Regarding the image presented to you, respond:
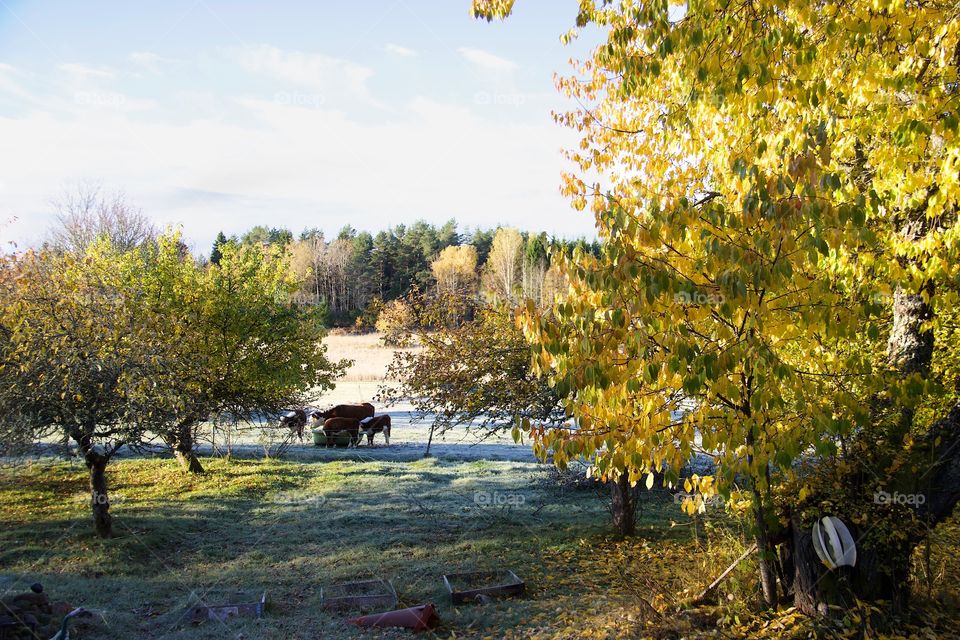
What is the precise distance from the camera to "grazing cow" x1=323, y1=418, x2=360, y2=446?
2359 cm

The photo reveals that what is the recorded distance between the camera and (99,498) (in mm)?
10969

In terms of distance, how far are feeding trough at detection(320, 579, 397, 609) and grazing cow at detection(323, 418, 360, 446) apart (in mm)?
15388

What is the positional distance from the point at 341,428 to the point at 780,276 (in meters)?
21.4

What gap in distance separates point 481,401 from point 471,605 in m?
3.82

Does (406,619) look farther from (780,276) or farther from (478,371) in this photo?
(780,276)

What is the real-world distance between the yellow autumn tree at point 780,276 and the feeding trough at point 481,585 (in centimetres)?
318

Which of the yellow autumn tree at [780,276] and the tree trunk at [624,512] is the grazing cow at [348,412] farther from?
the yellow autumn tree at [780,276]

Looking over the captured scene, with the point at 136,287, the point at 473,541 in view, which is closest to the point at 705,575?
the point at 473,541

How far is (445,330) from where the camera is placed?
475 inches

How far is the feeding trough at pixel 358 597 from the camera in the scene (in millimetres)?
7586

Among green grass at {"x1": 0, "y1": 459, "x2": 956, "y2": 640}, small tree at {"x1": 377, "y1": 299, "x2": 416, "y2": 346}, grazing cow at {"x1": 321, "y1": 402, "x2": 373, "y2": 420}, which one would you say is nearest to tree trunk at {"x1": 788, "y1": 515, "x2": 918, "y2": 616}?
green grass at {"x1": 0, "y1": 459, "x2": 956, "y2": 640}

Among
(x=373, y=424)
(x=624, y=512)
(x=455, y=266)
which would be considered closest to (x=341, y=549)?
(x=624, y=512)

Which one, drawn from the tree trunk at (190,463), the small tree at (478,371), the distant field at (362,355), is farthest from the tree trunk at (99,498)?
the distant field at (362,355)

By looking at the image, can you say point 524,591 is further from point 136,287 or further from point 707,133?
point 136,287
